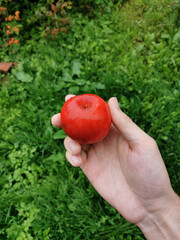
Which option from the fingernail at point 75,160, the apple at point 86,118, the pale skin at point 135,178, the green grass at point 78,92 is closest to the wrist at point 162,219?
the pale skin at point 135,178

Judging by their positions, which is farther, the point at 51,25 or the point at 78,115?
the point at 51,25

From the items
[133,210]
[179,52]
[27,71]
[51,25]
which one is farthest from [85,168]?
[51,25]

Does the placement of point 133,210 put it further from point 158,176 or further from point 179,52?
point 179,52

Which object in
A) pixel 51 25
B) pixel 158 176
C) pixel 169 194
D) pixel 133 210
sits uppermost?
pixel 51 25

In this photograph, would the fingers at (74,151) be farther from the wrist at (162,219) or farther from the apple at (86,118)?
the wrist at (162,219)

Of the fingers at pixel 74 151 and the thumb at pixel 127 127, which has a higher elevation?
the thumb at pixel 127 127

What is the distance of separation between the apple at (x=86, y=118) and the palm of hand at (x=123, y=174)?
18.5 inches

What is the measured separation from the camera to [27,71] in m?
3.87

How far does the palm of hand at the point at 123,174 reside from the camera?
2145mm

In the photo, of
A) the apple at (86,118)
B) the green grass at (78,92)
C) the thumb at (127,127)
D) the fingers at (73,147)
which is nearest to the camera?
the apple at (86,118)

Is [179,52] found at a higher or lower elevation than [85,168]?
higher

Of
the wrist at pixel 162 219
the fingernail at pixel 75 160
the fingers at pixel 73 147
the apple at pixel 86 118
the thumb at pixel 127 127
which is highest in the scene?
the apple at pixel 86 118

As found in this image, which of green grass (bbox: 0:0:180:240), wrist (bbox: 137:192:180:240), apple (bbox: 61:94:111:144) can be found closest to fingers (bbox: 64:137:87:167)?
Answer: apple (bbox: 61:94:111:144)

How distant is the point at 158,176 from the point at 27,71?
9.21 feet
